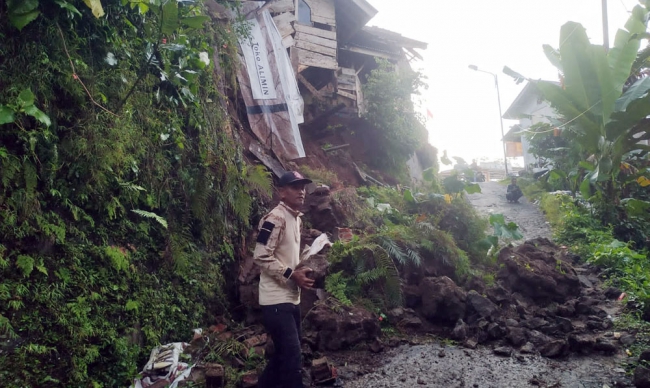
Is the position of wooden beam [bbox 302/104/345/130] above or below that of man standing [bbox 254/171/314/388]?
above

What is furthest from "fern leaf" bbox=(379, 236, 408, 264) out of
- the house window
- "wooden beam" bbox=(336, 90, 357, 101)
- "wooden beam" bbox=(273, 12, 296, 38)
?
the house window

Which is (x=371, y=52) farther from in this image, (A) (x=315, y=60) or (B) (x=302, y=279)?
(B) (x=302, y=279)

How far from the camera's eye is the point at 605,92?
22.5 feet

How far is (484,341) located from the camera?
4.97m

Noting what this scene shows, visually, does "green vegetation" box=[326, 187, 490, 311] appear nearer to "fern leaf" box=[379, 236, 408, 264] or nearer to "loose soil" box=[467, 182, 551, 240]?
"fern leaf" box=[379, 236, 408, 264]

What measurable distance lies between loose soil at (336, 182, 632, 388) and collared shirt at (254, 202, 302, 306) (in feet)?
4.19

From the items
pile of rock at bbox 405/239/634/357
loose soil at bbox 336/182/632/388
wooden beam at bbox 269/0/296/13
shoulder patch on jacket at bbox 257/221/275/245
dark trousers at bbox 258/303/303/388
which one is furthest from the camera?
wooden beam at bbox 269/0/296/13

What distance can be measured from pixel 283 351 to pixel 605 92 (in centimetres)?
656

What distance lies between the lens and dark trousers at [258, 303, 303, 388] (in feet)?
11.1

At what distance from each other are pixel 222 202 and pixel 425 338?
296 cm

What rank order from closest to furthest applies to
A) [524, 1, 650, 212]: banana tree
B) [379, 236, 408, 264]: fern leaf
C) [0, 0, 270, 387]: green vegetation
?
[0, 0, 270, 387]: green vegetation
[379, 236, 408, 264]: fern leaf
[524, 1, 650, 212]: banana tree

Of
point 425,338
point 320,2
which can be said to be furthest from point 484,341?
point 320,2

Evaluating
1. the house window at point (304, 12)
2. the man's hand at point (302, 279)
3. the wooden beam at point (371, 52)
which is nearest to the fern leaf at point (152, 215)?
the man's hand at point (302, 279)

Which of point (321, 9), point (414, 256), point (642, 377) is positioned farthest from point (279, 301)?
point (321, 9)
